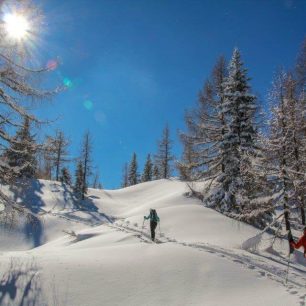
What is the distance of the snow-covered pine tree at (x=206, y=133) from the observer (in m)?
27.1

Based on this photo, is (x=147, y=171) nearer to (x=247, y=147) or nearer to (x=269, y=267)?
(x=247, y=147)

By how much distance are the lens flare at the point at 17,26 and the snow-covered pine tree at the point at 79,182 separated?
36.7 m

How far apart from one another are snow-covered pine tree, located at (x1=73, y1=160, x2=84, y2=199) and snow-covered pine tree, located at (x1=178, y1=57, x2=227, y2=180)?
71.6 ft

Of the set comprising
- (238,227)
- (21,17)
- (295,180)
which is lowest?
(238,227)

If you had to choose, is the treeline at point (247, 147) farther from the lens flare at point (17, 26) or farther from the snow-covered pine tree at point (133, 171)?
the snow-covered pine tree at point (133, 171)

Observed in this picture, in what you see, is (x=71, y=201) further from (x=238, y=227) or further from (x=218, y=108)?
(x=238, y=227)

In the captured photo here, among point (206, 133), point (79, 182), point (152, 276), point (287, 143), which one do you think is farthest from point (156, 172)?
point (152, 276)

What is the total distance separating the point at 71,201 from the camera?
1754 inches

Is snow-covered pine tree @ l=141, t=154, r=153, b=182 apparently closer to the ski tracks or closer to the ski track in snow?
the ski track in snow

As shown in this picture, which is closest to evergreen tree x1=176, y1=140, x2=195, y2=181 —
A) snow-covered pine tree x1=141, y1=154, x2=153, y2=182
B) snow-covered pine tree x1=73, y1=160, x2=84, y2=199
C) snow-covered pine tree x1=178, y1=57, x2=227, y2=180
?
snow-covered pine tree x1=178, y1=57, x2=227, y2=180

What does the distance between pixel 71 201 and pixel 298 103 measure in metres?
31.6

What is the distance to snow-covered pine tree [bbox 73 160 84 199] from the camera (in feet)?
154

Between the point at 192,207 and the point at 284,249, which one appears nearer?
the point at 284,249

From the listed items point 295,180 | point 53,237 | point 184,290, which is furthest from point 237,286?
point 53,237
